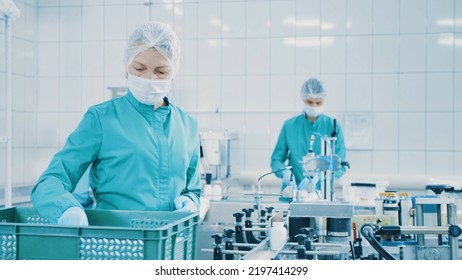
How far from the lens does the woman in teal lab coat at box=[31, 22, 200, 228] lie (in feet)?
4.57

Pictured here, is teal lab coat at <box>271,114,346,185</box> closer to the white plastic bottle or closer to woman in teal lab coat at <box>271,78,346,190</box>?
woman in teal lab coat at <box>271,78,346,190</box>

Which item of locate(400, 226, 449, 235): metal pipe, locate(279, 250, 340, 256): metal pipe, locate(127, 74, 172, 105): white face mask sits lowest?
locate(279, 250, 340, 256): metal pipe

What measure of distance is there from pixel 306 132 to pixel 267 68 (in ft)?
2.81

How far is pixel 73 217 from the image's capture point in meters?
1.16

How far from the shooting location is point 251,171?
153 inches

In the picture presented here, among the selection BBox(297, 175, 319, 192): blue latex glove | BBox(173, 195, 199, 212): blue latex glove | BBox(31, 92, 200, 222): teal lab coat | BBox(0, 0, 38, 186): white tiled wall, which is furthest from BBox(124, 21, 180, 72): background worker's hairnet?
BBox(0, 0, 38, 186): white tiled wall

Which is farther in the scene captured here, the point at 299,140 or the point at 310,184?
the point at 299,140

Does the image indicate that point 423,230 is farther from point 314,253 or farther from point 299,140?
point 299,140

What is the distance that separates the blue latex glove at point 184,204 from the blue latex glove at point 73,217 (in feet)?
1.02

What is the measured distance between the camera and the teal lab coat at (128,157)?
4.50 ft

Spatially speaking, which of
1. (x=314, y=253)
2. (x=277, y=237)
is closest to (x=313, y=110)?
(x=277, y=237)

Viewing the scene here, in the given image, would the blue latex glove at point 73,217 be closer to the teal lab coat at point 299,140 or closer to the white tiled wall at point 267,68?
the teal lab coat at point 299,140

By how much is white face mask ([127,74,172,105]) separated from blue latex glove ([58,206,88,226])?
44 cm
